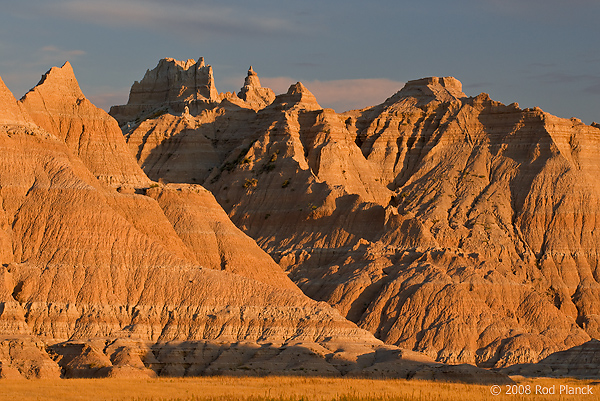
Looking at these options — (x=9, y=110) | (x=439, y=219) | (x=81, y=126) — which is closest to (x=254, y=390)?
(x=9, y=110)

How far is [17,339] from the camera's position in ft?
369

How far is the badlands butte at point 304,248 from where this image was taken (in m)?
120

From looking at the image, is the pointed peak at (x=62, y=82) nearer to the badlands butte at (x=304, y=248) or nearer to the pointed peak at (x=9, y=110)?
the badlands butte at (x=304, y=248)

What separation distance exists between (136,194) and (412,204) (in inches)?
2271

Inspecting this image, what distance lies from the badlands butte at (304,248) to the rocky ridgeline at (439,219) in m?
0.29

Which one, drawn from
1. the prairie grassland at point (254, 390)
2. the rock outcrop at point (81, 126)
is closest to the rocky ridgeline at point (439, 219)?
the rock outcrop at point (81, 126)

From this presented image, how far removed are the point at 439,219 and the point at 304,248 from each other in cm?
1894

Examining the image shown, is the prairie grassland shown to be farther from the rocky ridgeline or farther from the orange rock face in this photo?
the rocky ridgeline

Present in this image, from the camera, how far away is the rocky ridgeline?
501 feet

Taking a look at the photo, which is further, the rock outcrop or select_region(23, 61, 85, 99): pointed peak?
select_region(23, 61, 85, 99): pointed peak

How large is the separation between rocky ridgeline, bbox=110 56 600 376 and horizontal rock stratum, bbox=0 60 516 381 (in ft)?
68.8

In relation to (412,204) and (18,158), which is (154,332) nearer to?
(18,158)

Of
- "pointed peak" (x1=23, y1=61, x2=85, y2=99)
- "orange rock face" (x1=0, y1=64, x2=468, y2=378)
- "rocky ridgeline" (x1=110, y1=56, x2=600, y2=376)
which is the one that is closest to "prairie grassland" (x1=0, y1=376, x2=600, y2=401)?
"orange rock face" (x1=0, y1=64, x2=468, y2=378)

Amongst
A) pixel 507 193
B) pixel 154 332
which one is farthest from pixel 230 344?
pixel 507 193
